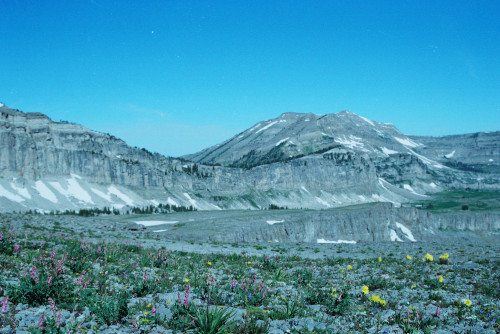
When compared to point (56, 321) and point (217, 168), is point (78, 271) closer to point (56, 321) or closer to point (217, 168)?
point (56, 321)

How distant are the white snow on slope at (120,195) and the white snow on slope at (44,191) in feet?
62.4

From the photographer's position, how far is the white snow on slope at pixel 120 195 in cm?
11140

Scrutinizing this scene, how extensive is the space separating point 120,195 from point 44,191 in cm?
2278

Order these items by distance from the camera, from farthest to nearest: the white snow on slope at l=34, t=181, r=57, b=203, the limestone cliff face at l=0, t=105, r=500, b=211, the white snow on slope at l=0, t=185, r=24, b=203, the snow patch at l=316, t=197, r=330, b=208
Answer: the snow patch at l=316, t=197, r=330, b=208
the limestone cliff face at l=0, t=105, r=500, b=211
the white snow on slope at l=34, t=181, r=57, b=203
the white snow on slope at l=0, t=185, r=24, b=203

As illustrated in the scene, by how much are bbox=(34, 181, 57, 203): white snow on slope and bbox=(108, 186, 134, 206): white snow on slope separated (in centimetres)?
1901

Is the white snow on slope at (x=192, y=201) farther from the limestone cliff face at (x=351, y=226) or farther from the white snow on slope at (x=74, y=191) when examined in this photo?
the limestone cliff face at (x=351, y=226)

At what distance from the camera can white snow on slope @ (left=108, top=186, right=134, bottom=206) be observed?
111 metres

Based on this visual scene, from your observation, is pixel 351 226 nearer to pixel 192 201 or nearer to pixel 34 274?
pixel 34 274

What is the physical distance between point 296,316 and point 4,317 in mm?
6087

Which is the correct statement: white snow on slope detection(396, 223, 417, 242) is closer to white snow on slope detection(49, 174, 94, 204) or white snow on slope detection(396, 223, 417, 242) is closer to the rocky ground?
the rocky ground

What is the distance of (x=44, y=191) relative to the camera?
9638cm

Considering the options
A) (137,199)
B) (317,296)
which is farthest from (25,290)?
(137,199)

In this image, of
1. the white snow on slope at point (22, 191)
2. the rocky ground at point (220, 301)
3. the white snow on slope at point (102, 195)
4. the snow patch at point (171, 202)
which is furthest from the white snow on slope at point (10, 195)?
the rocky ground at point (220, 301)

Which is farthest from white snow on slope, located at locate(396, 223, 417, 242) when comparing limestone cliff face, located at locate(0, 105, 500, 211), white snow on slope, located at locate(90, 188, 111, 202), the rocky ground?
white snow on slope, located at locate(90, 188, 111, 202)
